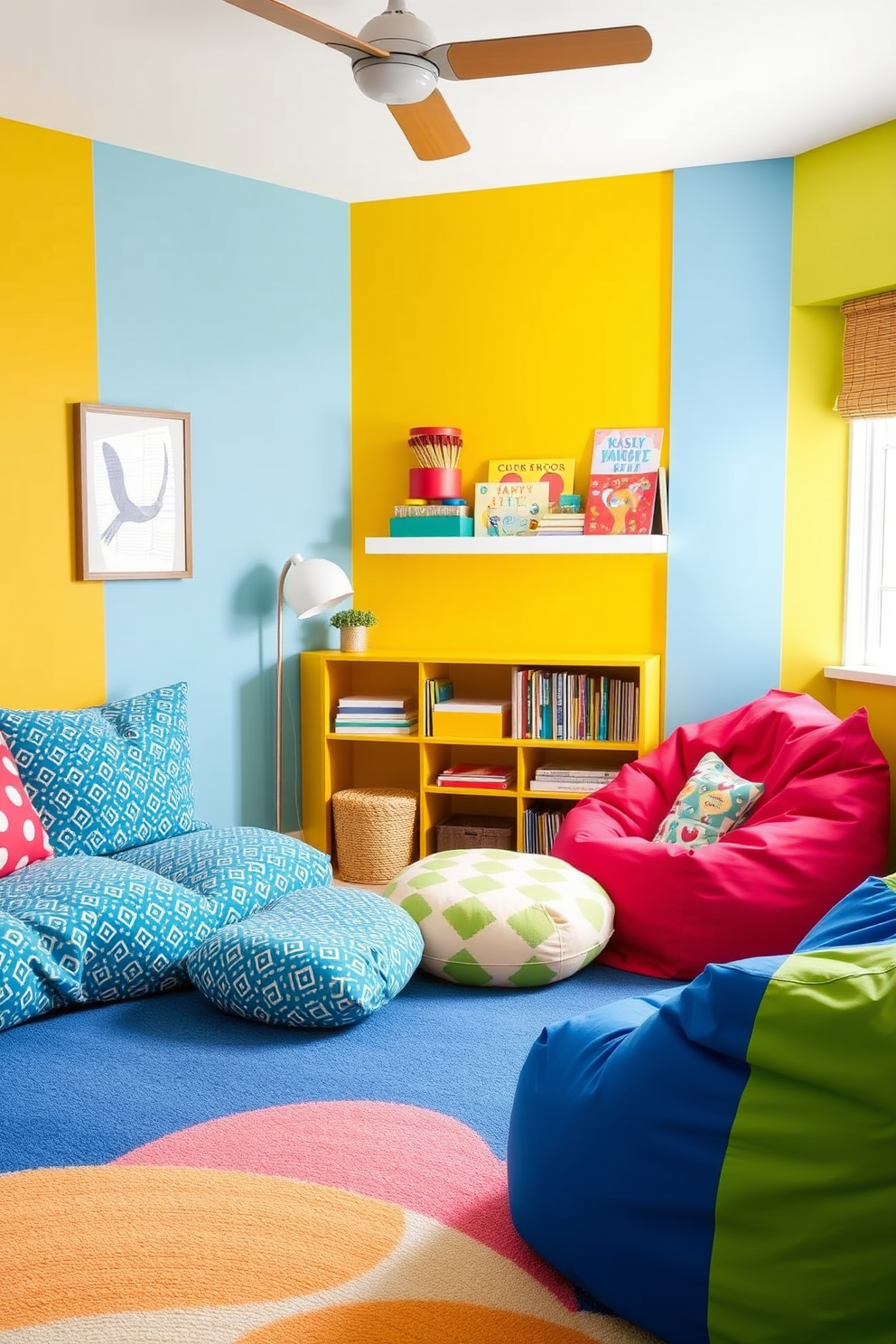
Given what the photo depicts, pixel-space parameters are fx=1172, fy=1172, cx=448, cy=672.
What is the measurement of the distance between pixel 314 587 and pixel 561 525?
986 millimetres

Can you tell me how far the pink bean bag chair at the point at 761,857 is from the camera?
3.24 metres

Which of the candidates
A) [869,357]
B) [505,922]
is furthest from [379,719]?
[869,357]

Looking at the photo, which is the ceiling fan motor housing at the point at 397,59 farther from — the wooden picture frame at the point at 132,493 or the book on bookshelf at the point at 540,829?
the book on bookshelf at the point at 540,829

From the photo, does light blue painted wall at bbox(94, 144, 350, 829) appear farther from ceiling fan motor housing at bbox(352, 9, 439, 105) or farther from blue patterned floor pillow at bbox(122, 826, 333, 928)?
ceiling fan motor housing at bbox(352, 9, 439, 105)

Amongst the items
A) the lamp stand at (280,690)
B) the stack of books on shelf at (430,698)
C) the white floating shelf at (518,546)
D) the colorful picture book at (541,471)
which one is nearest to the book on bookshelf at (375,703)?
the stack of books on shelf at (430,698)

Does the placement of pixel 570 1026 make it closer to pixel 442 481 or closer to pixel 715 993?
pixel 715 993

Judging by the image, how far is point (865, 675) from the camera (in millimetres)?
4062

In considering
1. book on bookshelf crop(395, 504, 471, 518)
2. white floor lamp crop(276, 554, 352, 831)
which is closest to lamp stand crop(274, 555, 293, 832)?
white floor lamp crop(276, 554, 352, 831)

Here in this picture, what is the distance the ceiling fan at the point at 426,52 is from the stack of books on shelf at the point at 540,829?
2.51 metres

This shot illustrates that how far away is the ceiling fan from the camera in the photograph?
2535mm

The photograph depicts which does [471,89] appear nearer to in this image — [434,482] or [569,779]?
[434,482]

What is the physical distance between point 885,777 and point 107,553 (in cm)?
266

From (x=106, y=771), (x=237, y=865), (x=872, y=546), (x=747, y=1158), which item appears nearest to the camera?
(x=747, y=1158)

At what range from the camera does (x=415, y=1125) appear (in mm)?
2414
